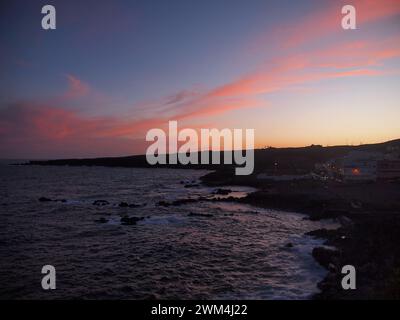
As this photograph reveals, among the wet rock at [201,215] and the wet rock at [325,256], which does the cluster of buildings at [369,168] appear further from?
the wet rock at [325,256]

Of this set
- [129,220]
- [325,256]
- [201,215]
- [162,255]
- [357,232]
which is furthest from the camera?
[201,215]

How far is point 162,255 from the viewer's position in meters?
24.5

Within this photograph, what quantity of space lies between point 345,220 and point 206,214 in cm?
1638

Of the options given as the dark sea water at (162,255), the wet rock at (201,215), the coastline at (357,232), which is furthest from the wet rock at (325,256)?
the wet rock at (201,215)

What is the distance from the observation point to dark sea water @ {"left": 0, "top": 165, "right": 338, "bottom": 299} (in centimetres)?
1820

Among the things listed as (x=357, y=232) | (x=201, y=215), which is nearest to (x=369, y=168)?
(x=201, y=215)

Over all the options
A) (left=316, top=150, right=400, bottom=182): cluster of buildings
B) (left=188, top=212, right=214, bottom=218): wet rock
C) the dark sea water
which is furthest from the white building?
(left=188, top=212, right=214, bottom=218): wet rock

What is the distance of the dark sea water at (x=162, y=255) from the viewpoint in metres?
18.2

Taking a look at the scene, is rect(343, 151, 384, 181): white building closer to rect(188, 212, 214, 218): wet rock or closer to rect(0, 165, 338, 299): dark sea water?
rect(0, 165, 338, 299): dark sea water

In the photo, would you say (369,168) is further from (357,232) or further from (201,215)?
(357,232)

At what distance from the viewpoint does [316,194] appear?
4606 centimetres
